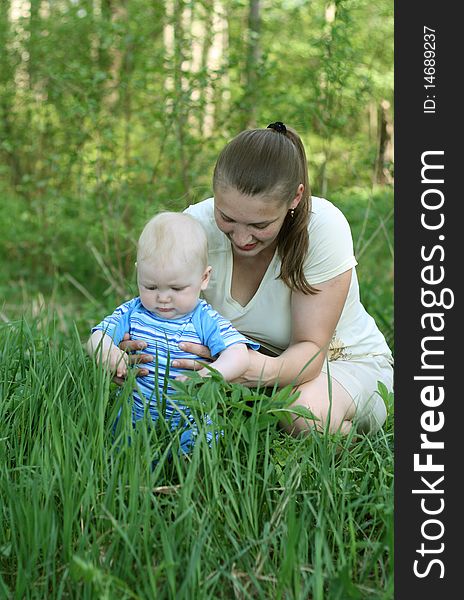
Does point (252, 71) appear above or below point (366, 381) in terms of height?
above

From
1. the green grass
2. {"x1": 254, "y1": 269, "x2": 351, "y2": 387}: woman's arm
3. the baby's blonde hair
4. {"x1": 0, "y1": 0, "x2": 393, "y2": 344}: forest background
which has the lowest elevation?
the green grass

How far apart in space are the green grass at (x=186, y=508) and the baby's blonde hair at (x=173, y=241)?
0.43 metres

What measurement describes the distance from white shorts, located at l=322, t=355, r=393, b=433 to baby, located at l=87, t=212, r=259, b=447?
1.51ft

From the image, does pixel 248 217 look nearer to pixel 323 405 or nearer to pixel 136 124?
pixel 323 405

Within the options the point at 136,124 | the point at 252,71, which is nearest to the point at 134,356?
the point at 252,71

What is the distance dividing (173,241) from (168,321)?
287 millimetres

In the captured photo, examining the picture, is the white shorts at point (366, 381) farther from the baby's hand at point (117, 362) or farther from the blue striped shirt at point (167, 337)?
the baby's hand at point (117, 362)

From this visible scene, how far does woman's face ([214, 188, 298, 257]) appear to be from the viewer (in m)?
2.90

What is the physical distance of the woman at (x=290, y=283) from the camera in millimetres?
2918

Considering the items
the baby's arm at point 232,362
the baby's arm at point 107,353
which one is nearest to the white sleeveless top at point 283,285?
the baby's arm at point 232,362

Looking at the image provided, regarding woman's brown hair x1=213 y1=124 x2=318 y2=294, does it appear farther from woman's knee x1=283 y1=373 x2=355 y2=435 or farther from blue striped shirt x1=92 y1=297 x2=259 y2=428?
woman's knee x1=283 y1=373 x2=355 y2=435

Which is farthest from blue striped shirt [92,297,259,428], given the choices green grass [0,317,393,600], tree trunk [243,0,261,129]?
tree trunk [243,0,261,129]

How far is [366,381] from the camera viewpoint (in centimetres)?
337

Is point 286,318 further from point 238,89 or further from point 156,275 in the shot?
point 238,89
